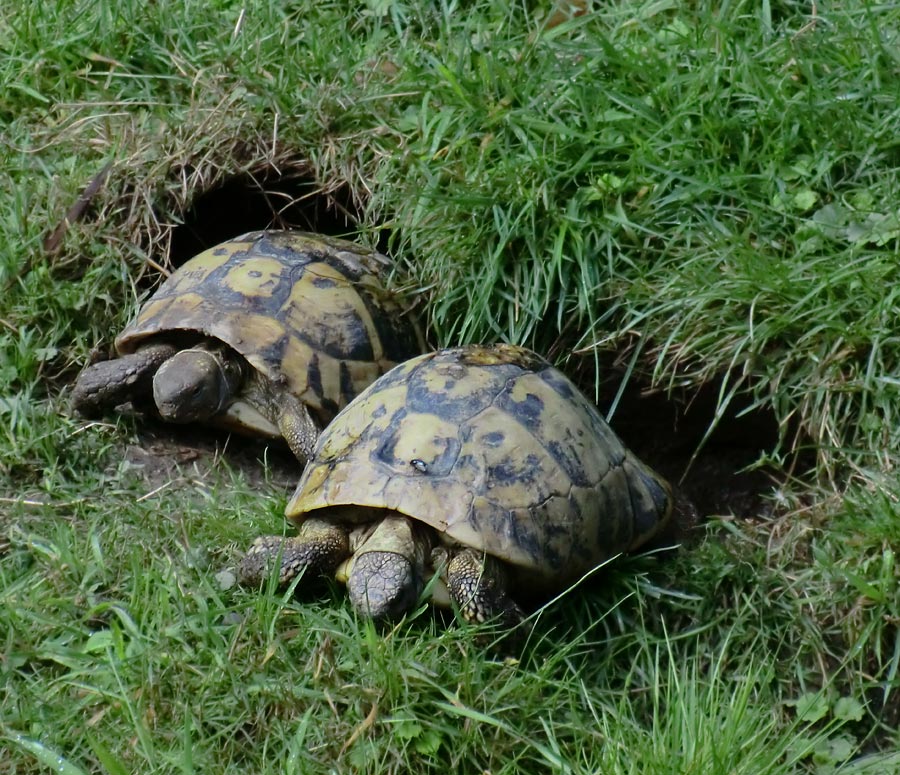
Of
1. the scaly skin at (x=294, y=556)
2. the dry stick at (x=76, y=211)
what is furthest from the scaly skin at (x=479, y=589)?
the dry stick at (x=76, y=211)

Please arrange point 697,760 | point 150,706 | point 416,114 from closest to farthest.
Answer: point 697,760
point 150,706
point 416,114

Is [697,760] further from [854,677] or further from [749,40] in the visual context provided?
[749,40]

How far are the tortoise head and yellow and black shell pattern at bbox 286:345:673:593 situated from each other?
68 centimetres

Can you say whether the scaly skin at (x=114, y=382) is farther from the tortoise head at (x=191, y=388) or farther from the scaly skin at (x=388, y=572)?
the scaly skin at (x=388, y=572)

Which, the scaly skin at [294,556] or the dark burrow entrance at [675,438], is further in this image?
the dark burrow entrance at [675,438]

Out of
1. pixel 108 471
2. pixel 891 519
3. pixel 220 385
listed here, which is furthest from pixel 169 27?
pixel 891 519

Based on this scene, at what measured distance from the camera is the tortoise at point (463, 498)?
3.43m

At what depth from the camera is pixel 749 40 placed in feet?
14.6

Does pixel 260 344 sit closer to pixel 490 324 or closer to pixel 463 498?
pixel 490 324

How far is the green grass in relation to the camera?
10.5 feet

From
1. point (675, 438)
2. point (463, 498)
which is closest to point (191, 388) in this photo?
point (463, 498)

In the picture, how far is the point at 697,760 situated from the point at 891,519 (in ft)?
3.36

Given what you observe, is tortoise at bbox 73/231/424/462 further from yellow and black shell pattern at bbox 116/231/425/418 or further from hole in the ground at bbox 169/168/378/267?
hole in the ground at bbox 169/168/378/267

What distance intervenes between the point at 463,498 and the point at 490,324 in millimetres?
990
